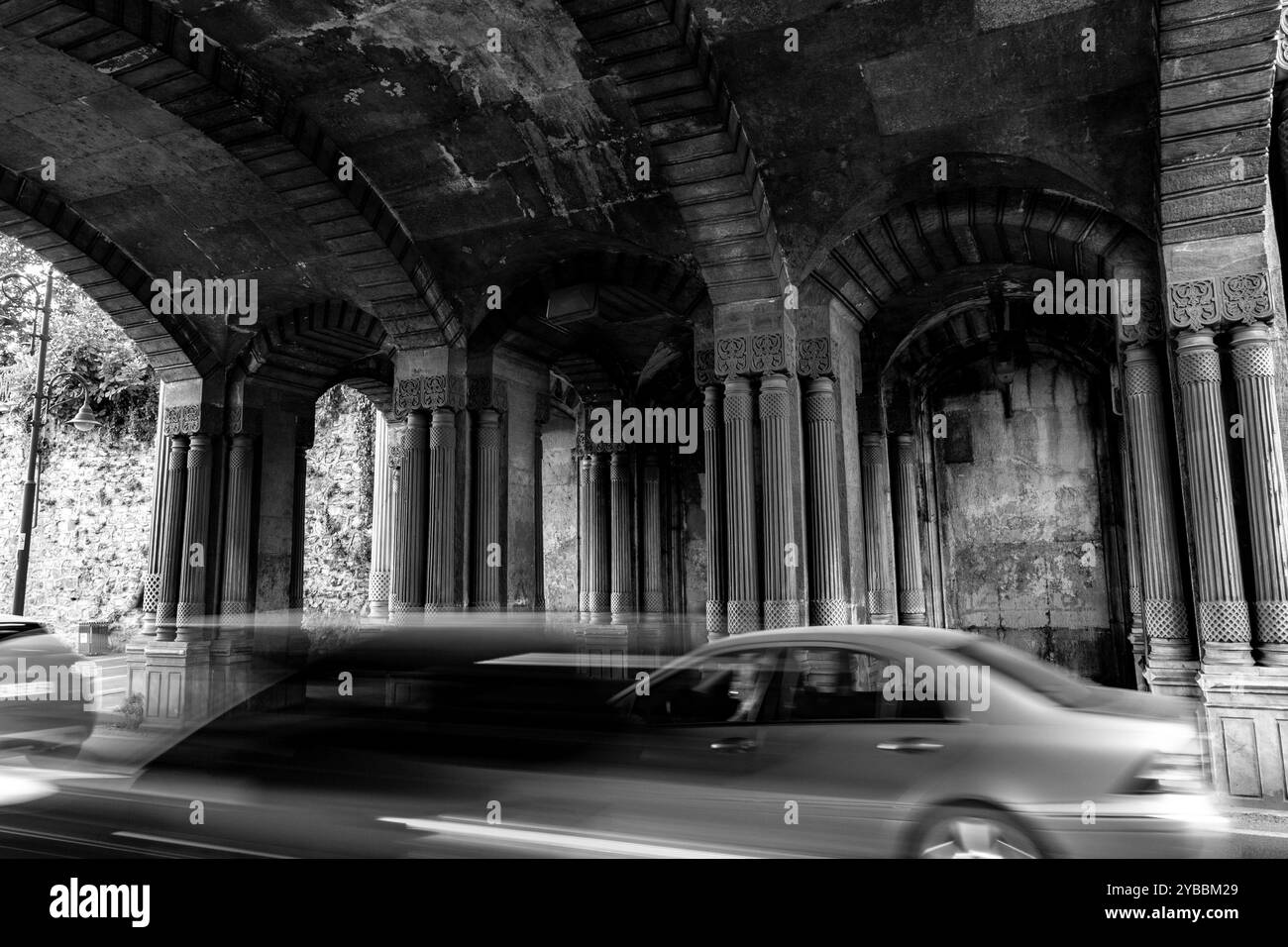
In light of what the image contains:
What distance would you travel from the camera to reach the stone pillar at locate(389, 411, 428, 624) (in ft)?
37.9

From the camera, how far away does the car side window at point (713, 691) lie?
450cm

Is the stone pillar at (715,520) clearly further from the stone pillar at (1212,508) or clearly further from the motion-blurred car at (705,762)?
the motion-blurred car at (705,762)

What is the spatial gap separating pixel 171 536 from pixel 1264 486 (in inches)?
563

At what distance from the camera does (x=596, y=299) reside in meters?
11.9

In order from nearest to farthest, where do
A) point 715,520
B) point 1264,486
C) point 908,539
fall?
point 1264,486 < point 715,520 < point 908,539

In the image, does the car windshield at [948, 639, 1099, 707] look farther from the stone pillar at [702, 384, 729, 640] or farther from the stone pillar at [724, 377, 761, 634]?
the stone pillar at [702, 384, 729, 640]

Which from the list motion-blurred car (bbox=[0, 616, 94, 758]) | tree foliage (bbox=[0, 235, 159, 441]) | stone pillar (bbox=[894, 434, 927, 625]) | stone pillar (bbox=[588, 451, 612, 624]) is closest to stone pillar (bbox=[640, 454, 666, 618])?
stone pillar (bbox=[588, 451, 612, 624])

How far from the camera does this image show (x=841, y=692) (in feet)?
14.7

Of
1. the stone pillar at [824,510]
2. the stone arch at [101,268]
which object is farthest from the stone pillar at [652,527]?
the stone pillar at [824,510]

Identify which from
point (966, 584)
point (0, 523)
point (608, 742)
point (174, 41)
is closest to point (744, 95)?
point (174, 41)

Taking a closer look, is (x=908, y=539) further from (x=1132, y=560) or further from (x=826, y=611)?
(x=826, y=611)

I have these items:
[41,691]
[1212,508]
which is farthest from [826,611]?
[41,691]

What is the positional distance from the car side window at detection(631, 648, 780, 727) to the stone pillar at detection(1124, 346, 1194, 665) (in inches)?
255
